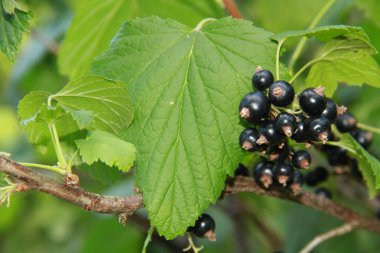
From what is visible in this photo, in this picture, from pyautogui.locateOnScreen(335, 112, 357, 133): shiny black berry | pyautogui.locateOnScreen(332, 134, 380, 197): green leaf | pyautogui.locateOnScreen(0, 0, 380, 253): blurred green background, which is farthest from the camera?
pyautogui.locateOnScreen(0, 0, 380, 253): blurred green background

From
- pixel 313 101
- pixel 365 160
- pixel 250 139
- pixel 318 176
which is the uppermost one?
pixel 313 101

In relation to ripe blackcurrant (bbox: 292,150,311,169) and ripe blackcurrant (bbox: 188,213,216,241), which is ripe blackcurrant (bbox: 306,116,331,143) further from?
ripe blackcurrant (bbox: 188,213,216,241)

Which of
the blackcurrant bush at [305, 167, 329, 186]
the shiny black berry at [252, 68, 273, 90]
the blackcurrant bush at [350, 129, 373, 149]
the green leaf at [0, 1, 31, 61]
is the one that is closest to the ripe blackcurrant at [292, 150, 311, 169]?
the shiny black berry at [252, 68, 273, 90]

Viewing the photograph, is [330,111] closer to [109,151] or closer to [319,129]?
[319,129]

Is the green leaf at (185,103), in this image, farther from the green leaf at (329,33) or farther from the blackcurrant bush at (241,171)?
the blackcurrant bush at (241,171)

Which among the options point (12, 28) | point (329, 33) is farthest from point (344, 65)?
point (12, 28)

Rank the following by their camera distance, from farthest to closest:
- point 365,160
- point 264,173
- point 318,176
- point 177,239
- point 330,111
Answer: point 177,239
point 318,176
point 365,160
point 264,173
point 330,111

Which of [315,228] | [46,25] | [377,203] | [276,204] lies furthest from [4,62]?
[377,203]
